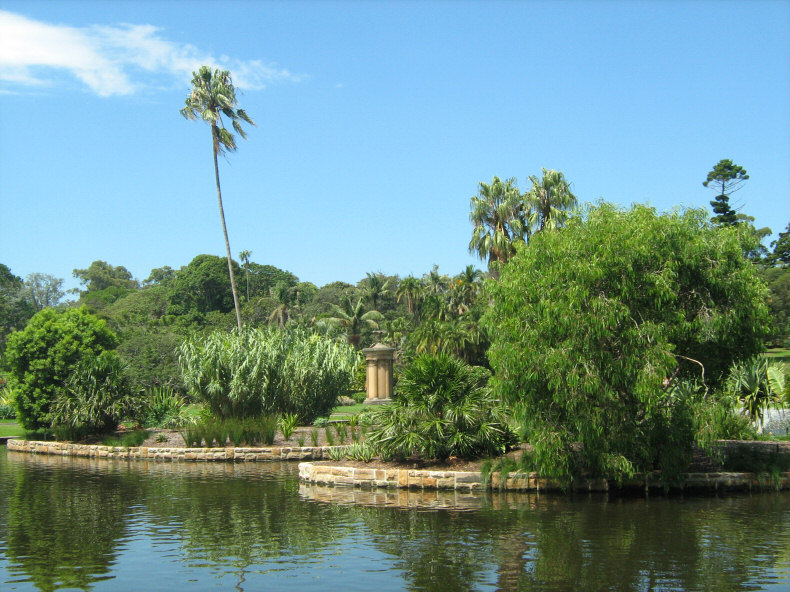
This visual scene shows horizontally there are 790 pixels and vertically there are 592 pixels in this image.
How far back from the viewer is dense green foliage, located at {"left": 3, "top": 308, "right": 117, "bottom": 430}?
1162 inches

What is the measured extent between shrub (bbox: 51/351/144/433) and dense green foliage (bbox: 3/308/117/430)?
0.60 metres

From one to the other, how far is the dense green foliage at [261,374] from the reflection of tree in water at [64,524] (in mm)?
6546

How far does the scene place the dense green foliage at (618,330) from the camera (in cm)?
1510

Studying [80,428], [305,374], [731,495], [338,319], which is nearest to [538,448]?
[731,495]

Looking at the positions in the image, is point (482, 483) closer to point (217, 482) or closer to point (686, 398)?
point (686, 398)

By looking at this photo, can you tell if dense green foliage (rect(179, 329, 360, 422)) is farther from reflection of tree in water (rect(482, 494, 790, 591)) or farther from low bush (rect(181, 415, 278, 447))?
reflection of tree in water (rect(482, 494, 790, 591))

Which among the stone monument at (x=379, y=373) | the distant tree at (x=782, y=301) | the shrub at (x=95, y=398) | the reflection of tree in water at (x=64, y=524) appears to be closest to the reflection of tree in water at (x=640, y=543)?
the reflection of tree in water at (x=64, y=524)

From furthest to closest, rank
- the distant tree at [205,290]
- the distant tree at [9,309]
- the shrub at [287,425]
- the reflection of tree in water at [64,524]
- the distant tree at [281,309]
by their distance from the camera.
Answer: the distant tree at [205,290]
the distant tree at [9,309]
the distant tree at [281,309]
the shrub at [287,425]
the reflection of tree in water at [64,524]

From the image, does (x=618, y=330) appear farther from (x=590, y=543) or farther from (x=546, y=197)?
(x=546, y=197)

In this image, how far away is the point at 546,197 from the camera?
4212 cm

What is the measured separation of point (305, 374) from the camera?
94.3 feet

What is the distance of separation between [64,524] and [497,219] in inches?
1280

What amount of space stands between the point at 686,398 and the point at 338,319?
137 ft

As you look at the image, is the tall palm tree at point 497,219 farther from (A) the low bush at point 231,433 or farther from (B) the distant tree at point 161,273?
(B) the distant tree at point 161,273
